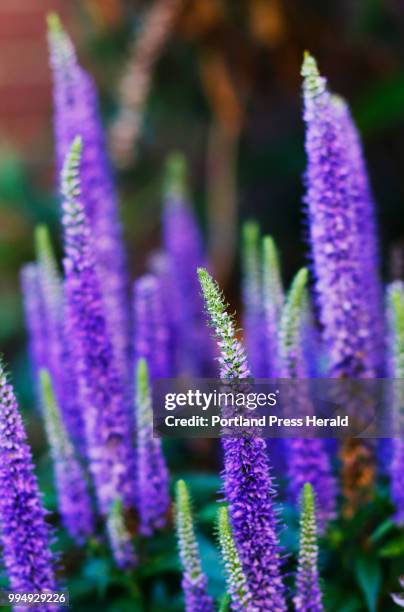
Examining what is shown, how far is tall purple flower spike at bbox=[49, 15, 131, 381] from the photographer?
6.57ft

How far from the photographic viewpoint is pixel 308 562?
1.37m

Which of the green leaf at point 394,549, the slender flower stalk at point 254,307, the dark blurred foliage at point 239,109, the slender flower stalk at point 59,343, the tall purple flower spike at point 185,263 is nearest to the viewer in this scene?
the green leaf at point 394,549

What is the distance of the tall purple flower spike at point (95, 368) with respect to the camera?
5.53 feet

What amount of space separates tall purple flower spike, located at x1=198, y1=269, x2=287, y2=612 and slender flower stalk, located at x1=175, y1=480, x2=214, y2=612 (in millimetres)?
72

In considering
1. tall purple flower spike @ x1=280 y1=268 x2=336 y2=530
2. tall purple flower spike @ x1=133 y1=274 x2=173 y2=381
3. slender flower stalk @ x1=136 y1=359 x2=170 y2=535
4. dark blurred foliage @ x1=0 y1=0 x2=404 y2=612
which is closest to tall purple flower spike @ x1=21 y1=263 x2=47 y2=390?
tall purple flower spike @ x1=133 y1=274 x2=173 y2=381

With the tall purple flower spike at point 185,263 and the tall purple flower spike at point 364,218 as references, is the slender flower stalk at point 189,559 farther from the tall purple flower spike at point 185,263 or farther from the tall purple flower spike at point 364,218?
the tall purple flower spike at point 185,263

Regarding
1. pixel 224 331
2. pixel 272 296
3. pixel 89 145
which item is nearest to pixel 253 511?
pixel 224 331

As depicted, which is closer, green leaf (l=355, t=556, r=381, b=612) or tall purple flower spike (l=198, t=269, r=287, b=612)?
tall purple flower spike (l=198, t=269, r=287, b=612)

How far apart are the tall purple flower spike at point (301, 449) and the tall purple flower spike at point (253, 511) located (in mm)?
346

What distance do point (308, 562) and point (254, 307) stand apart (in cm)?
89

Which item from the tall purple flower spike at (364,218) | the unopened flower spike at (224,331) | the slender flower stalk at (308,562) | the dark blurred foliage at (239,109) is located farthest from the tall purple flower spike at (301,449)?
the dark blurred foliage at (239,109)

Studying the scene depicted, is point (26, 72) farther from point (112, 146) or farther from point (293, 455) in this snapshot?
point (293, 455)

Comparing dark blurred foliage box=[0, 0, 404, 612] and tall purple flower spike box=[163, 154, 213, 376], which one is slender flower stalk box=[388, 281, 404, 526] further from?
dark blurred foliage box=[0, 0, 404, 612]

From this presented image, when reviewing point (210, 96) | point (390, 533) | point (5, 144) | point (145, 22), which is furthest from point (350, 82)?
point (390, 533)
